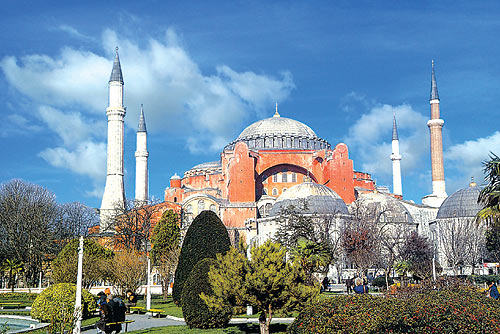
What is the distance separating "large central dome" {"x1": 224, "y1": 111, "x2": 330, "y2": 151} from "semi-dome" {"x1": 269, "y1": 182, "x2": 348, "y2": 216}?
41.5 ft

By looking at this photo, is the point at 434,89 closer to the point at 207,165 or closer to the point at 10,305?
the point at 207,165

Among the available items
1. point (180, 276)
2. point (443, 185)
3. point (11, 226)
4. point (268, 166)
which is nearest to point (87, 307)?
Answer: point (180, 276)

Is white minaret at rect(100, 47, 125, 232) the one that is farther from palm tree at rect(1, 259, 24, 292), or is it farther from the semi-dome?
the semi-dome

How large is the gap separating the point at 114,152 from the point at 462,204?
24.7 meters

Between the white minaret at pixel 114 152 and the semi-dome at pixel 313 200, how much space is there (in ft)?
38.9

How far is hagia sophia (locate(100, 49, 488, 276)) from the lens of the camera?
38.4 meters

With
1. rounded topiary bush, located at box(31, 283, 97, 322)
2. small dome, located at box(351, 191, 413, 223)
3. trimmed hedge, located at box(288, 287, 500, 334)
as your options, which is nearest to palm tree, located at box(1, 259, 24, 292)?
rounded topiary bush, located at box(31, 283, 97, 322)

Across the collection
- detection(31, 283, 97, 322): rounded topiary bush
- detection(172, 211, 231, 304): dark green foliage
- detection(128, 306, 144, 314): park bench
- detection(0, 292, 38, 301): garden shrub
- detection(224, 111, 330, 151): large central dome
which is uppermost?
detection(224, 111, 330, 151): large central dome

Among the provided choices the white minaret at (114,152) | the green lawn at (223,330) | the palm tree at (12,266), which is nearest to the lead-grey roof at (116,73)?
the white minaret at (114,152)

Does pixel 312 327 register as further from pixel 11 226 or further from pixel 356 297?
pixel 11 226

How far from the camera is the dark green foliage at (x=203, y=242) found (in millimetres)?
15906

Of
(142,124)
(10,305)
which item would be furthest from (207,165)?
(10,305)

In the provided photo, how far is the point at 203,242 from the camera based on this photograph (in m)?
16.0

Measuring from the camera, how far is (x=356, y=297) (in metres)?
9.95
